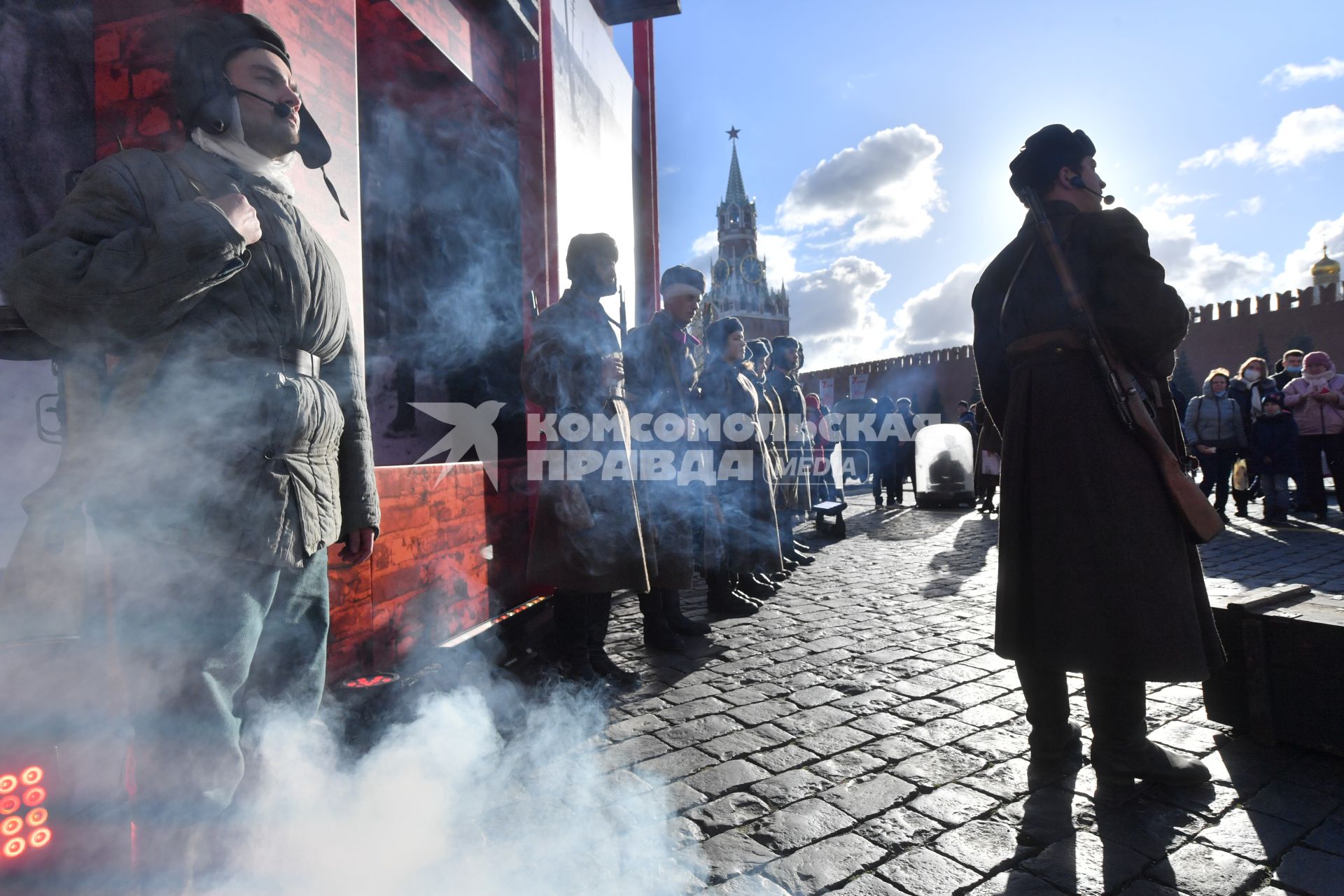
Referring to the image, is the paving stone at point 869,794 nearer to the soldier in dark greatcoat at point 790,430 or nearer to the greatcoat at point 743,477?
the greatcoat at point 743,477

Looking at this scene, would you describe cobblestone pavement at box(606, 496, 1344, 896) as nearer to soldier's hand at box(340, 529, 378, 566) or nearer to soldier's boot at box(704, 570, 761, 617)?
soldier's boot at box(704, 570, 761, 617)

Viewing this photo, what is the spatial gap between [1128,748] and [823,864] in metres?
1.16

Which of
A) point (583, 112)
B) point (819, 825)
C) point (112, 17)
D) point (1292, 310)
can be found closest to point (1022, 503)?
point (819, 825)

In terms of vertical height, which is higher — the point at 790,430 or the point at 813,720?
the point at 790,430

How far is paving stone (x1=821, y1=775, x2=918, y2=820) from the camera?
235 centimetres

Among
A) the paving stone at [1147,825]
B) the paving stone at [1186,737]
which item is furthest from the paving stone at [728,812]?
the paving stone at [1186,737]

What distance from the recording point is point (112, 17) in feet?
9.34

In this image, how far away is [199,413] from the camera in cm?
160

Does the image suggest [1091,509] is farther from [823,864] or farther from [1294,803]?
[823,864]

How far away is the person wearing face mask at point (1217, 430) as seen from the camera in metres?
9.25

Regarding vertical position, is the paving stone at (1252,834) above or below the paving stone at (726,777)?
above

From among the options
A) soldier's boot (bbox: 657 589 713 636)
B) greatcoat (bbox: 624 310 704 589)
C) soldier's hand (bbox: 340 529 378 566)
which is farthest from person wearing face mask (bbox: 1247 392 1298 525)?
soldier's hand (bbox: 340 529 378 566)

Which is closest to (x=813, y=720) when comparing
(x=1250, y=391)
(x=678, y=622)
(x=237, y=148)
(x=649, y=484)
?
(x=678, y=622)

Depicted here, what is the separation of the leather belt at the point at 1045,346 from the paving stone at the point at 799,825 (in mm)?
1675
